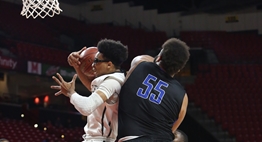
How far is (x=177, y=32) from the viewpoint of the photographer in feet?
71.9

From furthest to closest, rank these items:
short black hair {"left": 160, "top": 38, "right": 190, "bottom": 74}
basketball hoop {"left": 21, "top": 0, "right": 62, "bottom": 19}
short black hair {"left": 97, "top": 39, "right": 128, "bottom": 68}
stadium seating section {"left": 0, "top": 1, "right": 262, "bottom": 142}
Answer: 1. stadium seating section {"left": 0, "top": 1, "right": 262, "bottom": 142}
2. basketball hoop {"left": 21, "top": 0, "right": 62, "bottom": 19}
3. short black hair {"left": 97, "top": 39, "right": 128, "bottom": 68}
4. short black hair {"left": 160, "top": 38, "right": 190, "bottom": 74}

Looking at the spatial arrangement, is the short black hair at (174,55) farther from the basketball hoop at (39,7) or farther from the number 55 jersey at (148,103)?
the basketball hoop at (39,7)

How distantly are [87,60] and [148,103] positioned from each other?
0.78 meters

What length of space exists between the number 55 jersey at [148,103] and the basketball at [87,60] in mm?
557

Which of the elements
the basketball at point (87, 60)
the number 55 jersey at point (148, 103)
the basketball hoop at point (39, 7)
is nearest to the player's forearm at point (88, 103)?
the number 55 jersey at point (148, 103)

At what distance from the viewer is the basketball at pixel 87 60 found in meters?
3.69

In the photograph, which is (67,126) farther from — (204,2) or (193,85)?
(204,2)

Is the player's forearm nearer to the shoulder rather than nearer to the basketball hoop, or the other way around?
the shoulder

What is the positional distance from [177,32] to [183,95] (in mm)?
18799

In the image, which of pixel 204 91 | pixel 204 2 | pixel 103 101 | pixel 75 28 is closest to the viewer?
pixel 103 101

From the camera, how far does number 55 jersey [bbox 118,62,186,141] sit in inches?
123

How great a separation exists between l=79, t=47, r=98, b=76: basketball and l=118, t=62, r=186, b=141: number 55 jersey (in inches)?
21.9

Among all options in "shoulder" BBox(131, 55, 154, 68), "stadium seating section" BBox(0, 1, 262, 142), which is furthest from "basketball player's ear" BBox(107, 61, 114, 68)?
"stadium seating section" BBox(0, 1, 262, 142)

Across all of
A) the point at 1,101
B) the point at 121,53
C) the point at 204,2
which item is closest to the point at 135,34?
the point at 204,2
